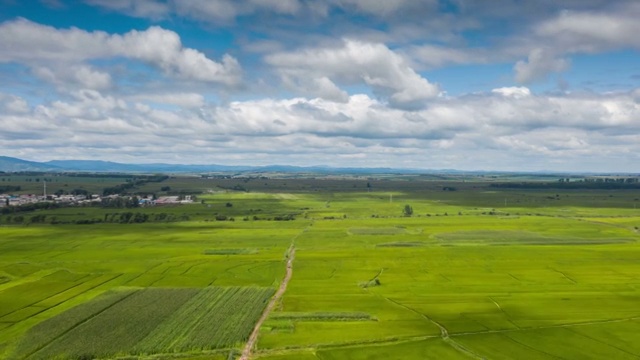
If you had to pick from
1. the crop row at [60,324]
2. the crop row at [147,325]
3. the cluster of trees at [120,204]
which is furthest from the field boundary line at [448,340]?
the cluster of trees at [120,204]

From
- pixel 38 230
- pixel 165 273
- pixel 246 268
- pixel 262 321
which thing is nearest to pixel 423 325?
pixel 262 321

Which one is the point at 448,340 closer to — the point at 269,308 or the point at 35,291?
the point at 269,308

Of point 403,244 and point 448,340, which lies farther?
point 403,244

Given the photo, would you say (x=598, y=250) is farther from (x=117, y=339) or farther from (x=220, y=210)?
(x=220, y=210)

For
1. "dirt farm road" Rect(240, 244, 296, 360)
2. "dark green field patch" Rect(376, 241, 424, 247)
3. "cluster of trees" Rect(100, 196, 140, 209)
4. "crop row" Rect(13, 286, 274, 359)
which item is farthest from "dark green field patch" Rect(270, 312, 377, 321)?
"cluster of trees" Rect(100, 196, 140, 209)

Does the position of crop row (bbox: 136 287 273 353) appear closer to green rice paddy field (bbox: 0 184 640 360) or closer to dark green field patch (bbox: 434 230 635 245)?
green rice paddy field (bbox: 0 184 640 360)

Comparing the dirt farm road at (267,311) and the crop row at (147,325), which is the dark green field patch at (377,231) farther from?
the crop row at (147,325)

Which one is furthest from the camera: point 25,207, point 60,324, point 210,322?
point 25,207

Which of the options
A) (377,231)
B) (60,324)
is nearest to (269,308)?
(60,324)

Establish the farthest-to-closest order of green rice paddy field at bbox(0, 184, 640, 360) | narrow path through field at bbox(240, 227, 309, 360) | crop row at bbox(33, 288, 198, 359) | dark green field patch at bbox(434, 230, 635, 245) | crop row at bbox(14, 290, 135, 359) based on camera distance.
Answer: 1. dark green field patch at bbox(434, 230, 635, 245)
2. green rice paddy field at bbox(0, 184, 640, 360)
3. narrow path through field at bbox(240, 227, 309, 360)
4. crop row at bbox(14, 290, 135, 359)
5. crop row at bbox(33, 288, 198, 359)
